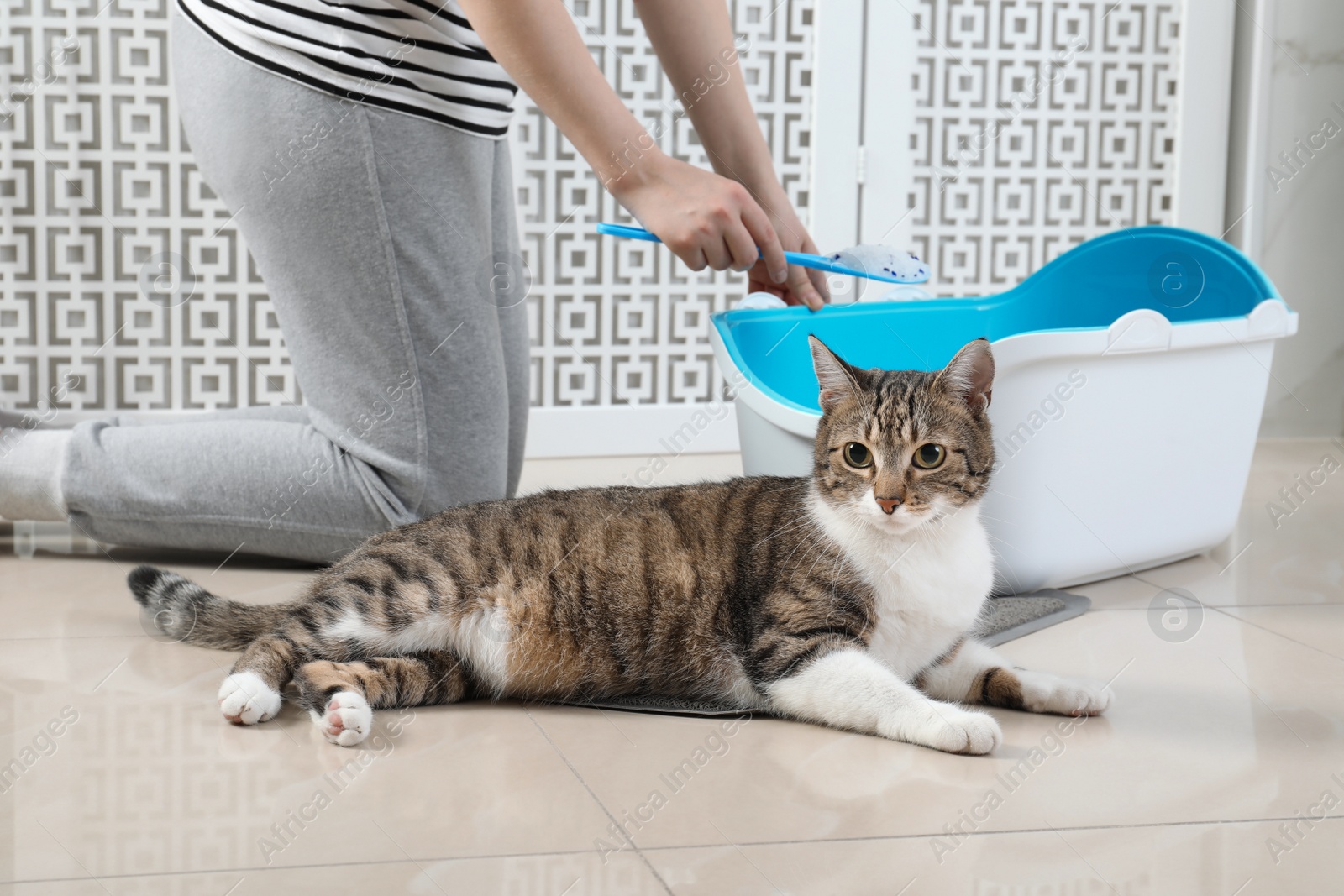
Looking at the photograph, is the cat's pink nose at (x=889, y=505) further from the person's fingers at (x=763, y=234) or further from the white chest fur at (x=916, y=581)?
the person's fingers at (x=763, y=234)

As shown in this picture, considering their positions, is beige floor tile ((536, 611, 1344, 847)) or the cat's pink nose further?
the cat's pink nose

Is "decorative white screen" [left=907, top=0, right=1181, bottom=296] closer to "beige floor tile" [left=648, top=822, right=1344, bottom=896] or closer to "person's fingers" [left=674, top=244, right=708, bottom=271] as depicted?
"person's fingers" [left=674, top=244, right=708, bottom=271]

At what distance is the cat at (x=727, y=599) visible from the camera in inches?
49.9

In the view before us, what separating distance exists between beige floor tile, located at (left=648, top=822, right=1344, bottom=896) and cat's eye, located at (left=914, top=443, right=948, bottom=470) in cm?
41

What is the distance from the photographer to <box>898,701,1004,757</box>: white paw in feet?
3.84

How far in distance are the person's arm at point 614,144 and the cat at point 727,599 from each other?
17 cm

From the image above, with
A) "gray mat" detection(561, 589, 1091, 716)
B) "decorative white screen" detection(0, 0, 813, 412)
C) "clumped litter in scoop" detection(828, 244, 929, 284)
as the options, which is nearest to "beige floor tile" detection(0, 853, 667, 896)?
"gray mat" detection(561, 589, 1091, 716)

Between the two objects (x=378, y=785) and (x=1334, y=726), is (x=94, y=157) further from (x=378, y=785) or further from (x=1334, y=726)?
(x=1334, y=726)

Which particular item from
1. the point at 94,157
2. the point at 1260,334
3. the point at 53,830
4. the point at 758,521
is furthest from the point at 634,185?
the point at 94,157

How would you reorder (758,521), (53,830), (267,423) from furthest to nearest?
1. (267,423)
2. (758,521)
3. (53,830)

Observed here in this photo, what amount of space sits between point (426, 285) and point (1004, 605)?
948 millimetres

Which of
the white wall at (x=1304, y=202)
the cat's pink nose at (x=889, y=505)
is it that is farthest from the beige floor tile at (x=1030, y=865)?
the white wall at (x=1304, y=202)

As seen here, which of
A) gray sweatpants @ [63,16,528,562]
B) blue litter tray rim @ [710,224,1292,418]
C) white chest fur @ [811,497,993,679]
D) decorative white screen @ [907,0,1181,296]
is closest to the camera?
white chest fur @ [811,497,993,679]

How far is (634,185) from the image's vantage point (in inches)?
55.6
